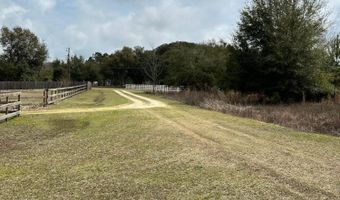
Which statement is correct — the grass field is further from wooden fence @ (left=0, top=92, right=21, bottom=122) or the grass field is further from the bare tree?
the bare tree

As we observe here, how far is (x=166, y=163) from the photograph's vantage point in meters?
10.5

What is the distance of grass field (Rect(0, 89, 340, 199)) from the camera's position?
812cm

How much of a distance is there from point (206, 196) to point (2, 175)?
4.24 meters

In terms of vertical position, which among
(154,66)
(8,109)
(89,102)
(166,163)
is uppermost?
(154,66)

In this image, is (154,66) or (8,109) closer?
(8,109)

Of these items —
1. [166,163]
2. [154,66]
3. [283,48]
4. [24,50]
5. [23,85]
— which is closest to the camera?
[166,163]

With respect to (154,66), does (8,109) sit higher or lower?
lower

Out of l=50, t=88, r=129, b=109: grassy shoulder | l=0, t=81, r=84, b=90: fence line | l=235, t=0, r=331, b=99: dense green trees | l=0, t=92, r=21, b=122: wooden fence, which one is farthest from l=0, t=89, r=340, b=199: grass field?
l=0, t=81, r=84, b=90: fence line

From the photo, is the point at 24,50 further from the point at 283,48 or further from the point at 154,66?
the point at 283,48

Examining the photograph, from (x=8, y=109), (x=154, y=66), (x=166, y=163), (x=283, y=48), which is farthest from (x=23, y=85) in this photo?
(x=166, y=163)

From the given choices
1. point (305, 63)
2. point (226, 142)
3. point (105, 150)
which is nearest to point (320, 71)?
point (305, 63)

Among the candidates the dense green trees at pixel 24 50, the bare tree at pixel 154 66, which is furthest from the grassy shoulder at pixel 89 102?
the dense green trees at pixel 24 50

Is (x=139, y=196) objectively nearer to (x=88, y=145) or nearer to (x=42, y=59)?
(x=88, y=145)

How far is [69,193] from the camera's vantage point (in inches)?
315
